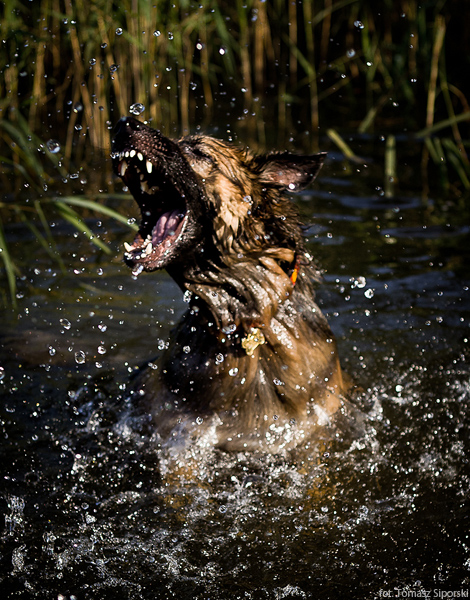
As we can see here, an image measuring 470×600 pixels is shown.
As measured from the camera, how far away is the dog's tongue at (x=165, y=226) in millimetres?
3123

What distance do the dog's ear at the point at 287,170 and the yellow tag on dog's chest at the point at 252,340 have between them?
0.68m

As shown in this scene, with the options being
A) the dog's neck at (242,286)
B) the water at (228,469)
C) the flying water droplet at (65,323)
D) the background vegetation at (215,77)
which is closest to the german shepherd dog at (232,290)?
the dog's neck at (242,286)

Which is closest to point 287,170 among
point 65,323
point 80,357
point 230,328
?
point 230,328

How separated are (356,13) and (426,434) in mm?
5985

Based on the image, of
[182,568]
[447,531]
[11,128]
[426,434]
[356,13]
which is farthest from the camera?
[356,13]

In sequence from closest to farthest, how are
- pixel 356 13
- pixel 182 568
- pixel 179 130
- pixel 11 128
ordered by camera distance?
pixel 182 568, pixel 11 128, pixel 179 130, pixel 356 13

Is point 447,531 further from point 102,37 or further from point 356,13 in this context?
point 356,13

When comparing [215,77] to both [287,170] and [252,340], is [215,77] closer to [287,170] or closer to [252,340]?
[287,170]

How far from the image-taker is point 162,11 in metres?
6.17

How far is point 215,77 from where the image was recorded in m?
8.29

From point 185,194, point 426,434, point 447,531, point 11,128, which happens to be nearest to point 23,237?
point 11,128

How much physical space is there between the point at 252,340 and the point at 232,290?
246 millimetres

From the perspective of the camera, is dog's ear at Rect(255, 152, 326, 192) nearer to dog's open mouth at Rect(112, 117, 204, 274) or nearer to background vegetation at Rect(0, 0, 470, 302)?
dog's open mouth at Rect(112, 117, 204, 274)

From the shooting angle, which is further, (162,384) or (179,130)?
(179,130)
